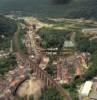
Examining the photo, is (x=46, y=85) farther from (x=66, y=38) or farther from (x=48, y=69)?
(x=66, y=38)

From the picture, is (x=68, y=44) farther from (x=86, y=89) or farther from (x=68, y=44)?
(x=86, y=89)

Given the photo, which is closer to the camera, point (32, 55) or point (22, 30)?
point (32, 55)

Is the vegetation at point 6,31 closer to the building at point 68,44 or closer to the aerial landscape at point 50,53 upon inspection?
the aerial landscape at point 50,53

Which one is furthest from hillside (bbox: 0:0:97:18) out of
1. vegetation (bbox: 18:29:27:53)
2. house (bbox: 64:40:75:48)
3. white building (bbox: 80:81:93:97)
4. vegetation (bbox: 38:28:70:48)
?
white building (bbox: 80:81:93:97)

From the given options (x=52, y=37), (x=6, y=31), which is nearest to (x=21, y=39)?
(x=52, y=37)

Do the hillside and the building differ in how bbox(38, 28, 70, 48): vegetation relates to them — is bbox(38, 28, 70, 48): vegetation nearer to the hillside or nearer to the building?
the building

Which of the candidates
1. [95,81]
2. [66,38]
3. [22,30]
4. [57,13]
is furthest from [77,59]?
[57,13]

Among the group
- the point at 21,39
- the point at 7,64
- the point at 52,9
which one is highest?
the point at 52,9
